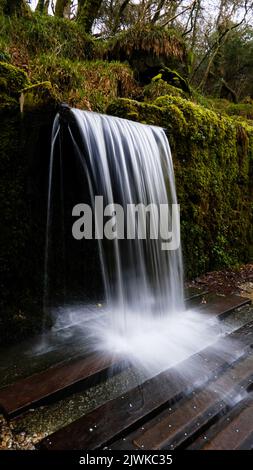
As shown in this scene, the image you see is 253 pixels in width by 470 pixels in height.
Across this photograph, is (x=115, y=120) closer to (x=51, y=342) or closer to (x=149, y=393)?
(x=51, y=342)

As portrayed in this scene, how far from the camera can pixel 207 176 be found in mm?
4930

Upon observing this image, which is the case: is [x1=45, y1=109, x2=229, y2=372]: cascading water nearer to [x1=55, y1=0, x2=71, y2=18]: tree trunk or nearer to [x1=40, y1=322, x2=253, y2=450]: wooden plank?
[x1=40, y1=322, x2=253, y2=450]: wooden plank

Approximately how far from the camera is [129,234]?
3348mm

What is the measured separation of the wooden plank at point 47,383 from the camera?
1.88 meters

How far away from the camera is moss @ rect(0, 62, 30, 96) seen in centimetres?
284

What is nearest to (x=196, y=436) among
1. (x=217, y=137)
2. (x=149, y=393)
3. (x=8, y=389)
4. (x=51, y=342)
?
(x=149, y=393)

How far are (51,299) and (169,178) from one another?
196 centimetres

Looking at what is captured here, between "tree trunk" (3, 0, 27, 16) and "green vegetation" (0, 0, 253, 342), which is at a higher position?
"tree trunk" (3, 0, 27, 16)

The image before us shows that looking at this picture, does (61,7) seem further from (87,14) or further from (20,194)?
(20,194)

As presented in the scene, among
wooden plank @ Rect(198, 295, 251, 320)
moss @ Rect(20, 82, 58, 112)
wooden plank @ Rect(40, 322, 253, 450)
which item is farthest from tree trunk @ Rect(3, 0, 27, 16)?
wooden plank @ Rect(40, 322, 253, 450)

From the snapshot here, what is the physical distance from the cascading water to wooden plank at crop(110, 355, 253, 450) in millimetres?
427

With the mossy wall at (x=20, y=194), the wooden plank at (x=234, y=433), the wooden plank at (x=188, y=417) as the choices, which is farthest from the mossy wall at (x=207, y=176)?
the wooden plank at (x=234, y=433)

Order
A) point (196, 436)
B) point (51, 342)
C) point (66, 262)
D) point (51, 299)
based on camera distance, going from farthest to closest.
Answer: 1. point (66, 262)
2. point (51, 299)
3. point (51, 342)
4. point (196, 436)

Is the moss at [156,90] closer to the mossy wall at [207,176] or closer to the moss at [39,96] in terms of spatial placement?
the mossy wall at [207,176]
